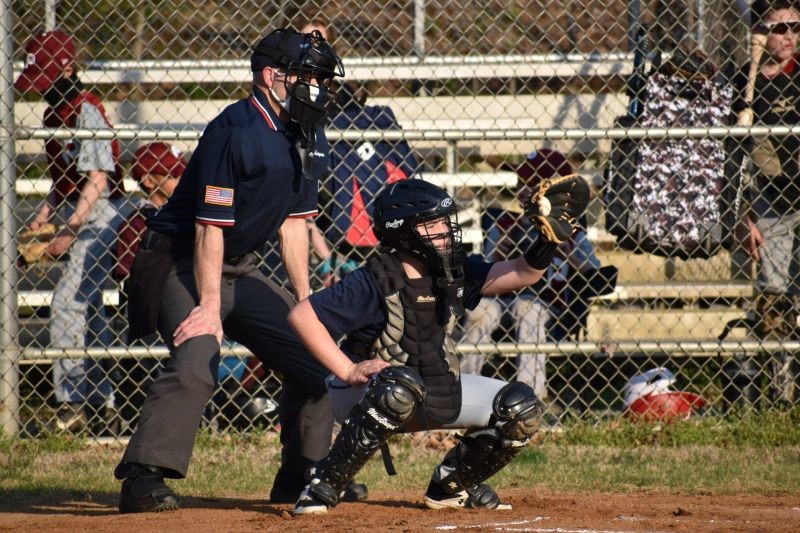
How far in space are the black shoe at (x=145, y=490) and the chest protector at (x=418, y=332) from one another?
Result: 96cm

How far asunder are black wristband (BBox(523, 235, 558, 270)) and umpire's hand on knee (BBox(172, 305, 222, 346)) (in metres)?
1.21

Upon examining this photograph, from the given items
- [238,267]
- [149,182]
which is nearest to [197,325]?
[238,267]

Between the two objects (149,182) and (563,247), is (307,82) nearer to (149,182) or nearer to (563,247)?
(149,182)

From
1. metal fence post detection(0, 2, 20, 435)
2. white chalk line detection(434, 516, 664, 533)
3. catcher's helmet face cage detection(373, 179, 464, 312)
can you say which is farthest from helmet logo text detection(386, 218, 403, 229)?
metal fence post detection(0, 2, 20, 435)

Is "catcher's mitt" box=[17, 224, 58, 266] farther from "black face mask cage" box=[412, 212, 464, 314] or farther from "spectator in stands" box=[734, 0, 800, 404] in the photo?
"spectator in stands" box=[734, 0, 800, 404]

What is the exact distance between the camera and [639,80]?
6332 mm

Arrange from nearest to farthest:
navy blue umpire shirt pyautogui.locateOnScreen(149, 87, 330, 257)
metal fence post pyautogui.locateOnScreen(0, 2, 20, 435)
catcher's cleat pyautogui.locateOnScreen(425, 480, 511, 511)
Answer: navy blue umpire shirt pyautogui.locateOnScreen(149, 87, 330, 257) < catcher's cleat pyautogui.locateOnScreen(425, 480, 511, 511) < metal fence post pyautogui.locateOnScreen(0, 2, 20, 435)

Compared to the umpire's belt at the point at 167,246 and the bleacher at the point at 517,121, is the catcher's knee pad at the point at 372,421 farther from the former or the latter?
the bleacher at the point at 517,121

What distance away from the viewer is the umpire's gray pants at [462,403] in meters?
3.83

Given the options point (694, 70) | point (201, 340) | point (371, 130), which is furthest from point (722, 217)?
point (201, 340)

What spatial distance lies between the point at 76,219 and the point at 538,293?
2.77 meters

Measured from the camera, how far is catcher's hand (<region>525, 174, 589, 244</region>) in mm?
3676

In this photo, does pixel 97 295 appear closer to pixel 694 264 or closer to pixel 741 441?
pixel 741 441

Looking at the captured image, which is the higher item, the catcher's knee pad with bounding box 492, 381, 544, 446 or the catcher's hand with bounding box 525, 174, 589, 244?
the catcher's hand with bounding box 525, 174, 589, 244
